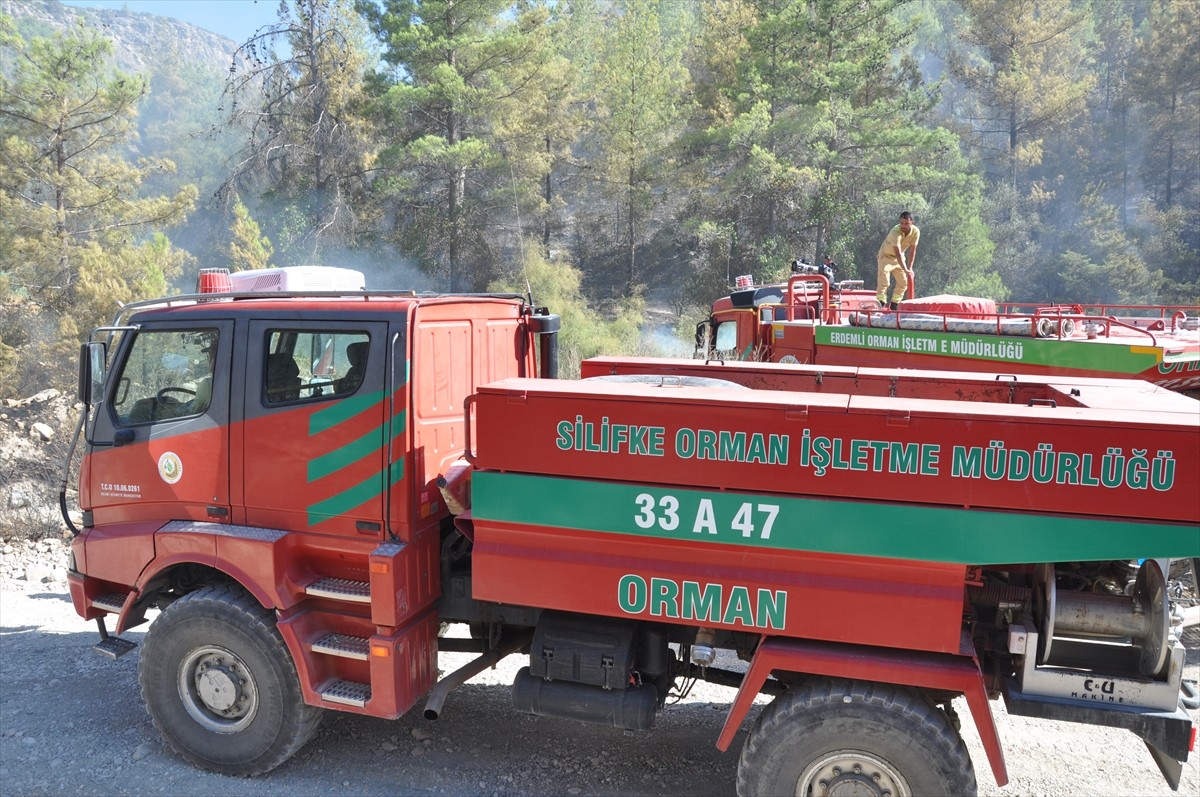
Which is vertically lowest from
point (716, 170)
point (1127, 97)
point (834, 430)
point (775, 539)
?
point (775, 539)

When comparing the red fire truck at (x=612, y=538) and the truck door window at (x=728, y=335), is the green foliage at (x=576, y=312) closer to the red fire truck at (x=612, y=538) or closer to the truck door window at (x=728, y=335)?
the truck door window at (x=728, y=335)

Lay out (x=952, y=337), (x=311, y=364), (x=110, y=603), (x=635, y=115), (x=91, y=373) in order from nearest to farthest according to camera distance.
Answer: (x=311, y=364)
(x=91, y=373)
(x=110, y=603)
(x=952, y=337)
(x=635, y=115)

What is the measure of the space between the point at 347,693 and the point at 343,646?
234mm

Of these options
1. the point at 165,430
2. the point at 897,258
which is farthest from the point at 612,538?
the point at 897,258

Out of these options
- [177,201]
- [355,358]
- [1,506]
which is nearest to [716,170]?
[177,201]

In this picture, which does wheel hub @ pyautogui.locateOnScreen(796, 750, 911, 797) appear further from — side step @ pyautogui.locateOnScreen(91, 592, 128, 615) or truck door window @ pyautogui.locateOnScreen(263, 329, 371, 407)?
side step @ pyautogui.locateOnScreen(91, 592, 128, 615)

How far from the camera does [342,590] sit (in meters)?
4.42

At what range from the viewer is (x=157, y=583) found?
482 cm

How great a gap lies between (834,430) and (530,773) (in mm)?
2596

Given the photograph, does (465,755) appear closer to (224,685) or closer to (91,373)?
(224,685)

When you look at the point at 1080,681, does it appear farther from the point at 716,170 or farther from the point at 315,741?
the point at 716,170

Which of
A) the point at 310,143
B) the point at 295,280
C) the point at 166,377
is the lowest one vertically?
the point at 166,377

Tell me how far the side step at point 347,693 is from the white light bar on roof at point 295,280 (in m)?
6.27

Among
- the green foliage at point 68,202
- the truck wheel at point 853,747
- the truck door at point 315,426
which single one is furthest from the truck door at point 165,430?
the green foliage at point 68,202
